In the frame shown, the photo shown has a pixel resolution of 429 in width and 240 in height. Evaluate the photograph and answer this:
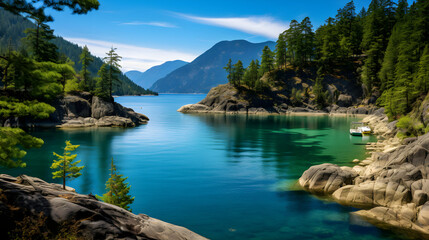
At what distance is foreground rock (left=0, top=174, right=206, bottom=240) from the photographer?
9.18 m

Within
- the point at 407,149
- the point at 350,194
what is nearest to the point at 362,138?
the point at 407,149

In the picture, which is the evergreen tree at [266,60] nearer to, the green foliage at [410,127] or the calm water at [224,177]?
the calm water at [224,177]

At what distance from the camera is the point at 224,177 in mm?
32094

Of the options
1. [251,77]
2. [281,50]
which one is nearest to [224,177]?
[251,77]

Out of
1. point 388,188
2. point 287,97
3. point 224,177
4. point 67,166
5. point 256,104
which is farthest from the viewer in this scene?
point 287,97

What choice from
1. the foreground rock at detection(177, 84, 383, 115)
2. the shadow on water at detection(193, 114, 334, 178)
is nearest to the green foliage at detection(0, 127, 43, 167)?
the shadow on water at detection(193, 114, 334, 178)

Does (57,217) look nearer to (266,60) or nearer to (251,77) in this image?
(251,77)

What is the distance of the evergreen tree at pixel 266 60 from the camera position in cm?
13175

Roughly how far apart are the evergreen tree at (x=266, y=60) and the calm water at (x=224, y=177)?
77.1 m

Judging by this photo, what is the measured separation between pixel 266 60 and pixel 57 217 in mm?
131762

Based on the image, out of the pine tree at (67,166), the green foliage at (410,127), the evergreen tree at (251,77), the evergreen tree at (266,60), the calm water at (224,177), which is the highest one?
the evergreen tree at (266,60)

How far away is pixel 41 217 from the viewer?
375 inches

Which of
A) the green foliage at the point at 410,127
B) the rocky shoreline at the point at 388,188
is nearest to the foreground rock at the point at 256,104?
the green foliage at the point at 410,127

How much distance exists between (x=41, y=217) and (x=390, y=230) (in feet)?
66.7
